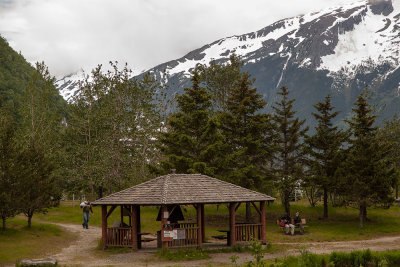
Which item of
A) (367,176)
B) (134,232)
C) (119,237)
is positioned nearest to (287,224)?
(367,176)

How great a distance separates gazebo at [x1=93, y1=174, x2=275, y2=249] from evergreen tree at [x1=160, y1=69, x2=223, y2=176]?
10073 mm

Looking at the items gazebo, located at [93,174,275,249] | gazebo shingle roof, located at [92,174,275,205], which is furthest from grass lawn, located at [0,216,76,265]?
gazebo shingle roof, located at [92,174,275,205]

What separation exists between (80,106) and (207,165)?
74.9 feet

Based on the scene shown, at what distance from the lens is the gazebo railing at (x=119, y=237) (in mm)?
23958

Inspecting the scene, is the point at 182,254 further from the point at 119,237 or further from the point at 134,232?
the point at 119,237

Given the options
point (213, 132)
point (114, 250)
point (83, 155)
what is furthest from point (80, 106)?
point (114, 250)

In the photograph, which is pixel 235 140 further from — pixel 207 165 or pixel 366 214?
pixel 366 214

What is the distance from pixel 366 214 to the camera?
37312 millimetres

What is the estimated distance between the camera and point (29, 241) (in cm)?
2475

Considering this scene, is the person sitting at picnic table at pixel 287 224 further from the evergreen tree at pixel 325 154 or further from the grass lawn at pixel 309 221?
the evergreen tree at pixel 325 154

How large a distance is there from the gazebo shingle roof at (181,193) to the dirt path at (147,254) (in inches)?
104

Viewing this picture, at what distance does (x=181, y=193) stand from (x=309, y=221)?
60.8 feet

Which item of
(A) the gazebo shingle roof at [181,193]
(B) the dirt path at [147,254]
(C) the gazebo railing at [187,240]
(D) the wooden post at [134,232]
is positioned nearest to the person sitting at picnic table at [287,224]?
(B) the dirt path at [147,254]

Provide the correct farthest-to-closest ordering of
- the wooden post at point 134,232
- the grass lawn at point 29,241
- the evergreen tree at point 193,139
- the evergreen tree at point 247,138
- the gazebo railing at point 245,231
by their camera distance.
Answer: the evergreen tree at point 247,138
the evergreen tree at point 193,139
the gazebo railing at point 245,231
the wooden post at point 134,232
the grass lawn at point 29,241
